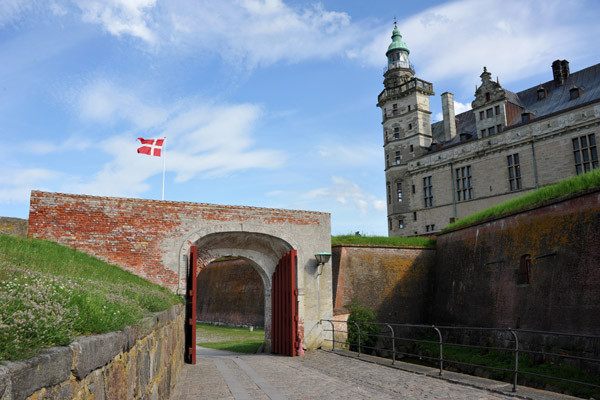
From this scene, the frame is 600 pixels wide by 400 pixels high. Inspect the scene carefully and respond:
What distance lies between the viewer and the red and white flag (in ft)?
50.2

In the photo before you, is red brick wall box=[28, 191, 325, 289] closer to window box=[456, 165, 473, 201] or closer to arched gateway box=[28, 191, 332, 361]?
arched gateway box=[28, 191, 332, 361]

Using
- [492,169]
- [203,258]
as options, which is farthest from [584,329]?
[492,169]

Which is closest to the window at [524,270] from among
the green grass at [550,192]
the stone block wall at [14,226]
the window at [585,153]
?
the green grass at [550,192]

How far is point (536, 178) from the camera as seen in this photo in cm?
2825

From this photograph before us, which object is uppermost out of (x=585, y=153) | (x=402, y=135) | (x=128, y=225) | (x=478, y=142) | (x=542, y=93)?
(x=542, y=93)

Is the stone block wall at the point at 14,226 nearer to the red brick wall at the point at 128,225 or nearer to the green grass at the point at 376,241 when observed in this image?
the red brick wall at the point at 128,225

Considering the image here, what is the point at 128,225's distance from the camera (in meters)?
12.8

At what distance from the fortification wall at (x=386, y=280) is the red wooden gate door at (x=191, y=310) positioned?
7131 millimetres

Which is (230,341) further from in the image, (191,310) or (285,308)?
(191,310)

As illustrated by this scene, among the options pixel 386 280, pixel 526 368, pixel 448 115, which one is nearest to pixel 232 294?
pixel 386 280

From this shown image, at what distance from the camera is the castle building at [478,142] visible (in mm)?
27078

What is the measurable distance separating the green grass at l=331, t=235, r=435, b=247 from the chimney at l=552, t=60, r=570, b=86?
17.4 meters

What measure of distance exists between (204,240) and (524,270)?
1081 cm

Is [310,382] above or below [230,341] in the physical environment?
above
